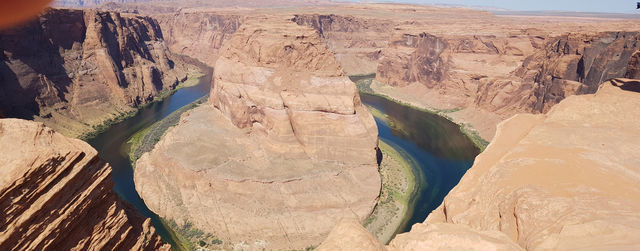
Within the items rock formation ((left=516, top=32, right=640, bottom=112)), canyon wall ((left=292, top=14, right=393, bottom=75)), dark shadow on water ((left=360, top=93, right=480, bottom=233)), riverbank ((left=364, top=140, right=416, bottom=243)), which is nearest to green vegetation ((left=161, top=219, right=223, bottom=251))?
riverbank ((left=364, top=140, right=416, bottom=243))

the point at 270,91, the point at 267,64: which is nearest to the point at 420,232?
the point at 270,91

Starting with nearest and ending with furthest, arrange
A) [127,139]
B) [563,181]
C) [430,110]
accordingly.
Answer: [563,181]
[127,139]
[430,110]

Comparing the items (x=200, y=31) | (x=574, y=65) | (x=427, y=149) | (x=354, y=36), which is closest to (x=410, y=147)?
(x=427, y=149)

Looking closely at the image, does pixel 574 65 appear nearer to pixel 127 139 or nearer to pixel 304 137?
pixel 304 137

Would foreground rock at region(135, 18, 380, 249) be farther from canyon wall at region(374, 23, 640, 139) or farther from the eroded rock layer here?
canyon wall at region(374, 23, 640, 139)

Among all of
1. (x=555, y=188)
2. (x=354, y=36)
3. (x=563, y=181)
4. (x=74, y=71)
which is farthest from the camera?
(x=354, y=36)

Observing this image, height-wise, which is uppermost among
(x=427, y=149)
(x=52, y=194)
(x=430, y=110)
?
(x=52, y=194)

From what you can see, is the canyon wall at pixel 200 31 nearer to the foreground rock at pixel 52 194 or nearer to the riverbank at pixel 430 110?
the riverbank at pixel 430 110

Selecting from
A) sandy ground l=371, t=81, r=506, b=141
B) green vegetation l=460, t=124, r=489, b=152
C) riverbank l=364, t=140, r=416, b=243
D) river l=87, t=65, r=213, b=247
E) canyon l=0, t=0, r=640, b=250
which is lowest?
river l=87, t=65, r=213, b=247
